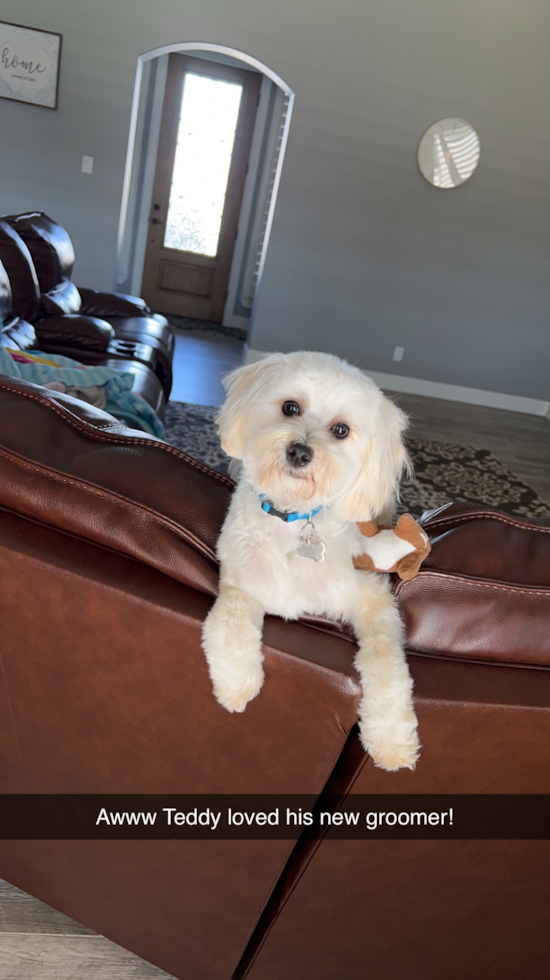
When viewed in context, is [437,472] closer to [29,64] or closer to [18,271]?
[18,271]

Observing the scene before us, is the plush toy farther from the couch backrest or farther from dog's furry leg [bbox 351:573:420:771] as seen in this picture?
the couch backrest

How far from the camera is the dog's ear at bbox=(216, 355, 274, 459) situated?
1.14 m

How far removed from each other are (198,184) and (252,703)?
23.5 feet

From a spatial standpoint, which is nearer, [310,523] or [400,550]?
[400,550]

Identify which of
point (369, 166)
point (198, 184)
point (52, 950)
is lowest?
point (52, 950)

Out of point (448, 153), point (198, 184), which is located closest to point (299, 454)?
point (448, 153)

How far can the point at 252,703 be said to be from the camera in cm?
80

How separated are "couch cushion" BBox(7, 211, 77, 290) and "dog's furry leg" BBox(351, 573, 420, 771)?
3.24 metres

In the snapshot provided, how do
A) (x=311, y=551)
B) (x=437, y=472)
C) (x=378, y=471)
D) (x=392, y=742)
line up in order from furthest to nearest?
(x=437, y=472)
(x=378, y=471)
(x=311, y=551)
(x=392, y=742)

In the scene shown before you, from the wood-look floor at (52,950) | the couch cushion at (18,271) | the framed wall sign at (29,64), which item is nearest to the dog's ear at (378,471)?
the wood-look floor at (52,950)

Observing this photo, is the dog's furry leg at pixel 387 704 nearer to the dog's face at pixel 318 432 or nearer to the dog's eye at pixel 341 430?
the dog's face at pixel 318 432

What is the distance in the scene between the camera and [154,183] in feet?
22.2

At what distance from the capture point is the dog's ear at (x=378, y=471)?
1.08 meters

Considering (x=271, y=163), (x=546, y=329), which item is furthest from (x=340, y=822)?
(x=271, y=163)
